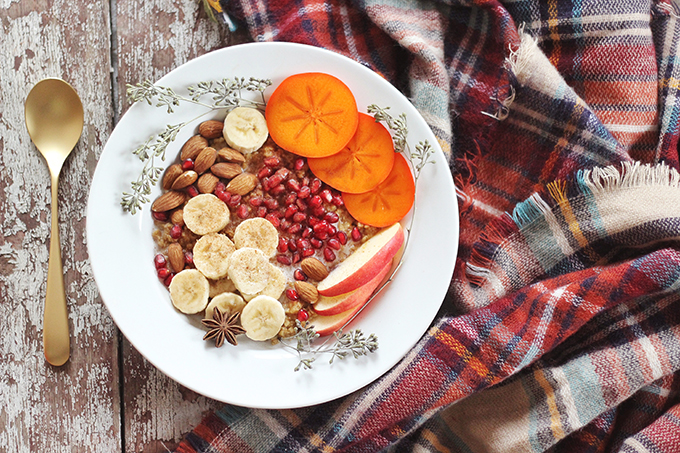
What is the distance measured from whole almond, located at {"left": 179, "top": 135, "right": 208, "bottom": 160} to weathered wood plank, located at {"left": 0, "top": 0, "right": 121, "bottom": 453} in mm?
345

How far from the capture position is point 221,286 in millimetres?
1636

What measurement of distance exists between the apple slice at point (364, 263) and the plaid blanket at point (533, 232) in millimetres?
310

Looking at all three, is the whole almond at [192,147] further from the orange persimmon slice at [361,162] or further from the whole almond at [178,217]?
the orange persimmon slice at [361,162]

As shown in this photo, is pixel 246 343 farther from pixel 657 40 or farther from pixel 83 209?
pixel 657 40

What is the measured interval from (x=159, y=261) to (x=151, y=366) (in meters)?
0.42

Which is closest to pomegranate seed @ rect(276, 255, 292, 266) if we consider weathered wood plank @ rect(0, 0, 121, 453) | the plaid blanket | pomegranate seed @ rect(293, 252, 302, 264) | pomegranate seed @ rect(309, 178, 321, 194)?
pomegranate seed @ rect(293, 252, 302, 264)

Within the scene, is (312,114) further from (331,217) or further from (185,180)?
(185,180)

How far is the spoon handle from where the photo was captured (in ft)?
5.52

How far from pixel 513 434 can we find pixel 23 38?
2.05 meters

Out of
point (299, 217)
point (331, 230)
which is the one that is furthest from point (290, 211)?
point (331, 230)

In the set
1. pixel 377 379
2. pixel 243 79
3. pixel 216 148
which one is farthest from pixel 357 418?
pixel 243 79

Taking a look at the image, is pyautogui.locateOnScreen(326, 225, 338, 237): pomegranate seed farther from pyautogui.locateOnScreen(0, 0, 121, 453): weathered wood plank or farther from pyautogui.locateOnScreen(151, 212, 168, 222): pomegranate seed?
pyautogui.locateOnScreen(0, 0, 121, 453): weathered wood plank

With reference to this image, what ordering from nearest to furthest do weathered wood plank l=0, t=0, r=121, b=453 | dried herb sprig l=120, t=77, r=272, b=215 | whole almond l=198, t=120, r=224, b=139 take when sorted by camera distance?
1. dried herb sprig l=120, t=77, r=272, b=215
2. whole almond l=198, t=120, r=224, b=139
3. weathered wood plank l=0, t=0, r=121, b=453

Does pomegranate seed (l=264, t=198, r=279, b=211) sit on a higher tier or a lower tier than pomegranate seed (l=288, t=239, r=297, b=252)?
higher
